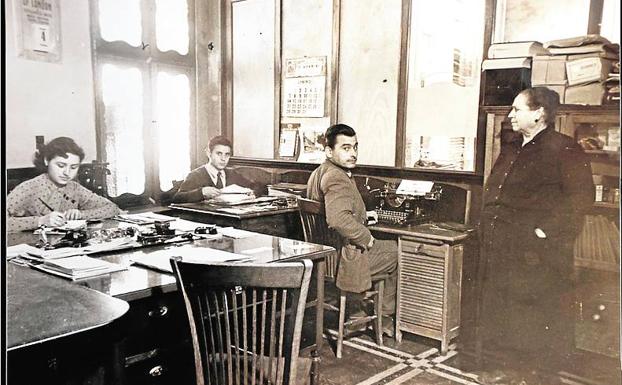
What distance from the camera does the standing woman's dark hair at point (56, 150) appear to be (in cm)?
150

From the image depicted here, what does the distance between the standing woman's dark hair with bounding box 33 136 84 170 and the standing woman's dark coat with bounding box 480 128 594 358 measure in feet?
4.66

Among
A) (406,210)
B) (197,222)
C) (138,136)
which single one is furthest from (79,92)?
(406,210)

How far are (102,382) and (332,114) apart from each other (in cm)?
130

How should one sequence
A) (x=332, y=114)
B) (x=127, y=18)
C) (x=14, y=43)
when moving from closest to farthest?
(x=14, y=43) < (x=127, y=18) < (x=332, y=114)

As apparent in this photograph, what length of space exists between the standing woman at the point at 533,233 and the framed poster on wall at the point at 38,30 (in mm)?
1477

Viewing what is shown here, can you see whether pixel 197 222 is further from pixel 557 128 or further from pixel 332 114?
pixel 557 128

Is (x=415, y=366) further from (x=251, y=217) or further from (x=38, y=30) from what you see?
(x=38, y=30)

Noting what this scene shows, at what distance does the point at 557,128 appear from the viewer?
5.77 feet

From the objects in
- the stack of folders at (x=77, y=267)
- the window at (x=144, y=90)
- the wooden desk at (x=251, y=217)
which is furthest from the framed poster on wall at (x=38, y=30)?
the wooden desk at (x=251, y=217)

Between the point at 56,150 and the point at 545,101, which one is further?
the point at 545,101

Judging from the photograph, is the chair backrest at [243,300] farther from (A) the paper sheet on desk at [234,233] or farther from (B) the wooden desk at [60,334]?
(A) the paper sheet on desk at [234,233]

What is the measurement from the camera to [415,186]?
6.89 ft

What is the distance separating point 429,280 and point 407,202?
1.35 ft


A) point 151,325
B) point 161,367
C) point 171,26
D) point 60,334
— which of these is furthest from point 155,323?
point 171,26
